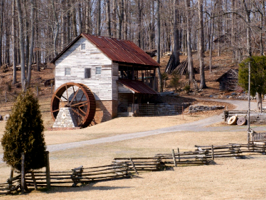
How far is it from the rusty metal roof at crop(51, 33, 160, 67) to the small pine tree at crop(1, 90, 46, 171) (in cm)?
2417

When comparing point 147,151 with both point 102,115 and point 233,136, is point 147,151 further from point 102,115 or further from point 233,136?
point 102,115

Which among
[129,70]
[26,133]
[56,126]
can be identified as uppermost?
[129,70]

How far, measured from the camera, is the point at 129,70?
42156mm

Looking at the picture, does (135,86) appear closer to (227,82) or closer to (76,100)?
(76,100)

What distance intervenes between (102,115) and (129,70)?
7.94 meters

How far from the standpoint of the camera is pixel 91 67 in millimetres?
37594

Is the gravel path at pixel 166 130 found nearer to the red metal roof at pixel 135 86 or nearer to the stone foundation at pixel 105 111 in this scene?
the red metal roof at pixel 135 86

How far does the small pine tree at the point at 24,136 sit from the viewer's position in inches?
468

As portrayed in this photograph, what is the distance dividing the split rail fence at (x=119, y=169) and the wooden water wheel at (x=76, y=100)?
18771 mm

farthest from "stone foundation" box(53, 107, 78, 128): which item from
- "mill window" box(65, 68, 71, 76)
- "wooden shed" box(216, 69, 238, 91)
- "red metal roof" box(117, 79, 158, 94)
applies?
"wooden shed" box(216, 69, 238, 91)

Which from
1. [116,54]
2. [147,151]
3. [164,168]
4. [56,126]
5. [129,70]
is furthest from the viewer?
[129,70]

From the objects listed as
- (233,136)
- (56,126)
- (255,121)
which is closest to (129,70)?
(56,126)

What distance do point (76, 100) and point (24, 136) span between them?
2615 cm

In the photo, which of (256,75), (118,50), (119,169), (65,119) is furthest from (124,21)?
(119,169)
